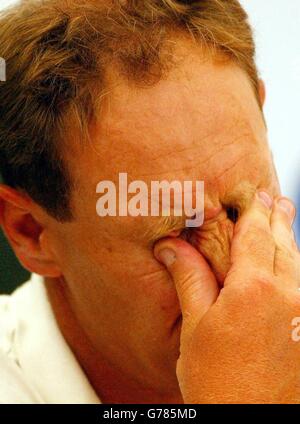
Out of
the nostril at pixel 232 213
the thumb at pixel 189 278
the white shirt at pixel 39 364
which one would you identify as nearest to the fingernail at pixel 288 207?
the nostril at pixel 232 213

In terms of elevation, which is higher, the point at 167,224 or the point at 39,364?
the point at 167,224

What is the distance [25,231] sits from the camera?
1.63 metres

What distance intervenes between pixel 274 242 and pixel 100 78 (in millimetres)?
498

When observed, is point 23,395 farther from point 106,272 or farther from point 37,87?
point 37,87

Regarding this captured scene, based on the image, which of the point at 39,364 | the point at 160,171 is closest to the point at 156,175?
the point at 160,171

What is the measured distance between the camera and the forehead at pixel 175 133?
4.52 ft

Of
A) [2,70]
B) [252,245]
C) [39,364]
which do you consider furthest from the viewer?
[39,364]

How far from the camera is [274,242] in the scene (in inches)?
52.3

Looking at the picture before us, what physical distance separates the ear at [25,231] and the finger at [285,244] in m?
0.55

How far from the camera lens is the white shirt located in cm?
165

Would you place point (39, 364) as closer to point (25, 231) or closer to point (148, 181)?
point (25, 231)

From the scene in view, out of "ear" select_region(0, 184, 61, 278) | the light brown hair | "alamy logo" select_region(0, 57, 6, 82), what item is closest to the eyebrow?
the light brown hair

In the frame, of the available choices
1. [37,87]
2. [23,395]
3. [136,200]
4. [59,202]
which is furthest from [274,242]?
[23,395]

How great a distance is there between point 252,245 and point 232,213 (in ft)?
0.46
